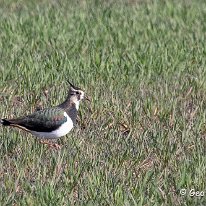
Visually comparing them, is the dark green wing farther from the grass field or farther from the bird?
the grass field

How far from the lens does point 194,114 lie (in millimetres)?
9266

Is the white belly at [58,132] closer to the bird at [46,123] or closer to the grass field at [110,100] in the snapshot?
the bird at [46,123]

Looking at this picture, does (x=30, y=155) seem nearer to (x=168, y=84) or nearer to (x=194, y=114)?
(x=194, y=114)

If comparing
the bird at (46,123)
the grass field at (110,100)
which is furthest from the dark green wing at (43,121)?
the grass field at (110,100)

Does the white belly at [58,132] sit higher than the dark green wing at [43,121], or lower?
lower

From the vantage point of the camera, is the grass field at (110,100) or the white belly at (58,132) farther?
the white belly at (58,132)

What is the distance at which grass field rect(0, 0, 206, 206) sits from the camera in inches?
265

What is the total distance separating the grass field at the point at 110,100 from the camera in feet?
22.1

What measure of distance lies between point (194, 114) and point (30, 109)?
182 cm

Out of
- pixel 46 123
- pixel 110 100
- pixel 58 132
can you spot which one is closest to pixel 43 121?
pixel 46 123

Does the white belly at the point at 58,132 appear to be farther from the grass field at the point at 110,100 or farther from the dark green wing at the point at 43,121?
the grass field at the point at 110,100

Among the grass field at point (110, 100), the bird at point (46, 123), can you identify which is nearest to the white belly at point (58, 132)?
the bird at point (46, 123)

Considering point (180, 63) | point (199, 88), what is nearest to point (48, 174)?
point (199, 88)

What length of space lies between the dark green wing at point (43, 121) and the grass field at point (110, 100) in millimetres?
146
